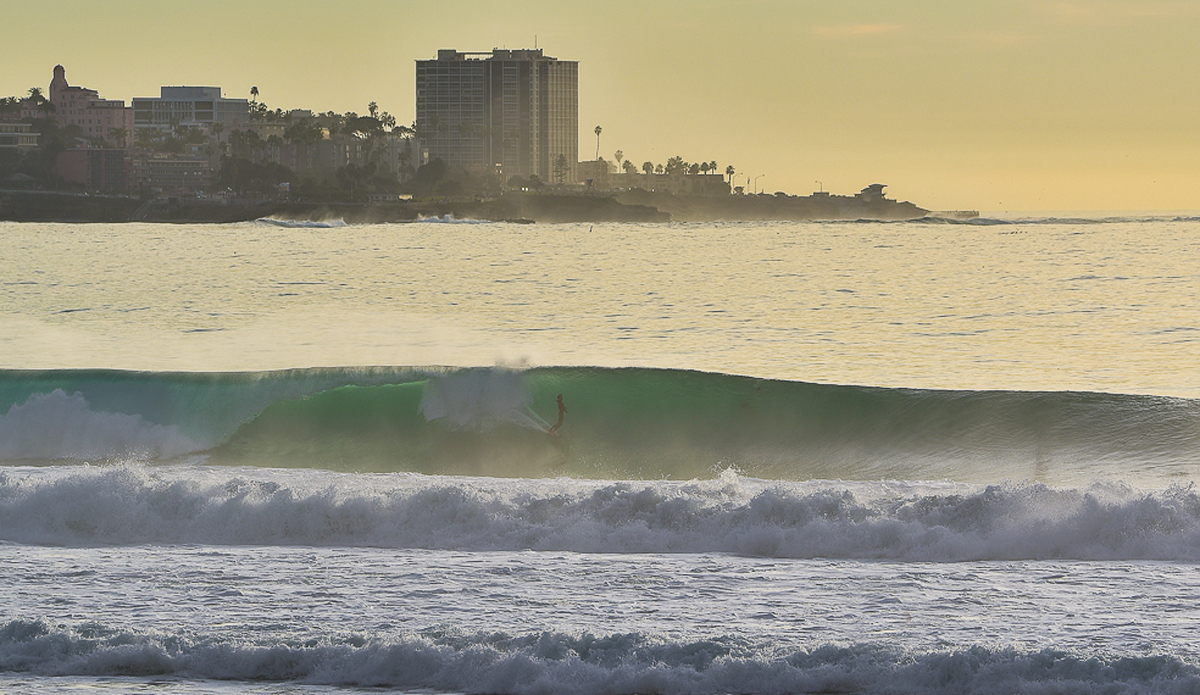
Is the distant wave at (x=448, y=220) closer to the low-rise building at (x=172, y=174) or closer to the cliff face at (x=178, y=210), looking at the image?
the cliff face at (x=178, y=210)

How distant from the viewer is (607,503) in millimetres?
9266

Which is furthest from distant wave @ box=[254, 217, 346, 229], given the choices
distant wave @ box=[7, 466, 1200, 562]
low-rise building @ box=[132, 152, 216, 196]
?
distant wave @ box=[7, 466, 1200, 562]

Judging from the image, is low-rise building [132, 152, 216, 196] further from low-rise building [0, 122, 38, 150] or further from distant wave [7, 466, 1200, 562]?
distant wave [7, 466, 1200, 562]

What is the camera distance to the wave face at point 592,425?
522 inches

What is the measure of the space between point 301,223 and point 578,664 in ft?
500

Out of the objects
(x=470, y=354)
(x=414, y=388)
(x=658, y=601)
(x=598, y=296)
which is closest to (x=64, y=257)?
(x=598, y=296)

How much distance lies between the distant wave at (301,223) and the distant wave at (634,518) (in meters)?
135

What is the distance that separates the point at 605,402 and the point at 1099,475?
633cm

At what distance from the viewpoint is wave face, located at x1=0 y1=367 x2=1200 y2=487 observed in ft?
43.5

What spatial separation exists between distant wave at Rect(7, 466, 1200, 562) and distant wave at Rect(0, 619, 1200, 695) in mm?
2437

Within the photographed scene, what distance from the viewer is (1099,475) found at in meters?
12.0

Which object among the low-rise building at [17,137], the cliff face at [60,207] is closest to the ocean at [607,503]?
the cliff face at [60,207]

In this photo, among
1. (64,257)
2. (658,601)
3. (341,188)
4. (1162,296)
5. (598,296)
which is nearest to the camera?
(658,601)

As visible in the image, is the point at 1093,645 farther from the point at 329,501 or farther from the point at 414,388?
the point at 414,388
